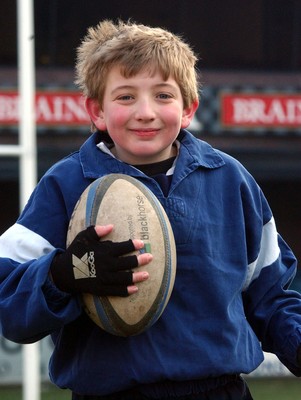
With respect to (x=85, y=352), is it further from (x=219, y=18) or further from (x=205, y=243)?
(x=219, y=18)

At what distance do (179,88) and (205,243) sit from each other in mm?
418

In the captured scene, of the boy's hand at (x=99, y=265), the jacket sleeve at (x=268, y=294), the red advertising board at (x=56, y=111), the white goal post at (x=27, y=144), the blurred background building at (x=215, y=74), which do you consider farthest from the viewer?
the blurred background building at (x=215, y=74)

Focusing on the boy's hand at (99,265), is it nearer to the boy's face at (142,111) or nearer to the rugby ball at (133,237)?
the rugby ball at (133,237)

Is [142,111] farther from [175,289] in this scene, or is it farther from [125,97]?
[175,289]

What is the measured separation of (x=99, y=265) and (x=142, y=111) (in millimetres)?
434

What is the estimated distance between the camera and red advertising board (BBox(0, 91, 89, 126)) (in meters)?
14.8

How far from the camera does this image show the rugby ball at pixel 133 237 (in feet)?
10.1

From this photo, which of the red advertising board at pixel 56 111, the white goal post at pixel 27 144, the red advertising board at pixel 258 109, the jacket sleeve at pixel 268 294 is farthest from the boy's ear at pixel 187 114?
the red advertising board at pixel 258 109

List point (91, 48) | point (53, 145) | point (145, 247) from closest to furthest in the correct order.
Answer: point (145, 247) < point (91, 48) < point (53, 145)

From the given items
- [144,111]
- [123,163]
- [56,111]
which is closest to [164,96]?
[144,111]

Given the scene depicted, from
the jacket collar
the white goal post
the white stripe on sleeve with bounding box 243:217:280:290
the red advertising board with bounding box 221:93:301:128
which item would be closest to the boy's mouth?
the jacket collar

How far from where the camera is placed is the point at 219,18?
51.2ft

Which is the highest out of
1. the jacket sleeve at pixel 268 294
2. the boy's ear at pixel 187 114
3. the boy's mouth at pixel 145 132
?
the boy's ear at pixel 187 114

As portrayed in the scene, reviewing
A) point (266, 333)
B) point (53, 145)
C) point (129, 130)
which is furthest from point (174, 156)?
point (53, 145)
